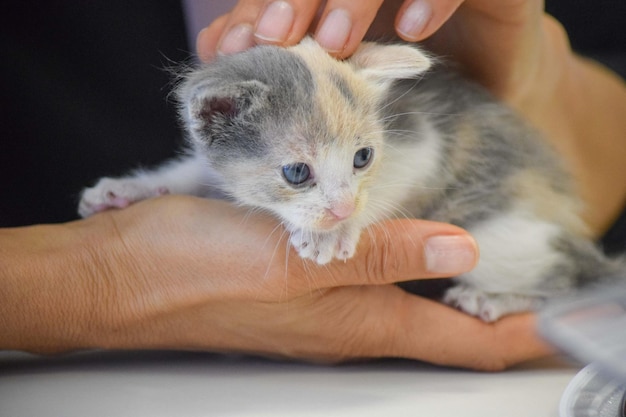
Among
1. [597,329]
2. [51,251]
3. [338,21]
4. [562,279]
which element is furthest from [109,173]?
[597,329]

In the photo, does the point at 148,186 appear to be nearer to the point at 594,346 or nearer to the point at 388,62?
the point at 388,62

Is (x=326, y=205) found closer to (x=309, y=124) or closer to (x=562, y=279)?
(x=309, y=124)

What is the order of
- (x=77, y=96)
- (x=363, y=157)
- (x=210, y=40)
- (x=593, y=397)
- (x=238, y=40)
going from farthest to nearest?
(x=77, y=96) < (x=210, y=40) < (x=238, y=40) < (x=363, y=157) < (x=593, y=397)

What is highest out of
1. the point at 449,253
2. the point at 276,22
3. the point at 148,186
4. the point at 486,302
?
the point at 276,22

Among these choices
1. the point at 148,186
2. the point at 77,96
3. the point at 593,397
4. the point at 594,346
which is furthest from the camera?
the point at 77,96

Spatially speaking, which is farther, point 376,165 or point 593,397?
point 376,165

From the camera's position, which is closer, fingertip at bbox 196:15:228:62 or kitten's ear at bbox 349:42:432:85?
kitten's ear at bbox 349:42:432:85

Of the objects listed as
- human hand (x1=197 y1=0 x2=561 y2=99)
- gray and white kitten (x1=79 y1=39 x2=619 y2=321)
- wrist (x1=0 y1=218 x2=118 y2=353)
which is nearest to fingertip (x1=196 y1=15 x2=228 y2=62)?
human hand (x1=197 y1=0 x2=561 y2=99)

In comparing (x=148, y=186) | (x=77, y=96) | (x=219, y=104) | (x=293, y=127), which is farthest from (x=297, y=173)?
(x=77, y=96)

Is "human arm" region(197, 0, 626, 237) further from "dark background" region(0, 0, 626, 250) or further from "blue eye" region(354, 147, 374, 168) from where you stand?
"dark background" region(0, 0, 626, 250)
